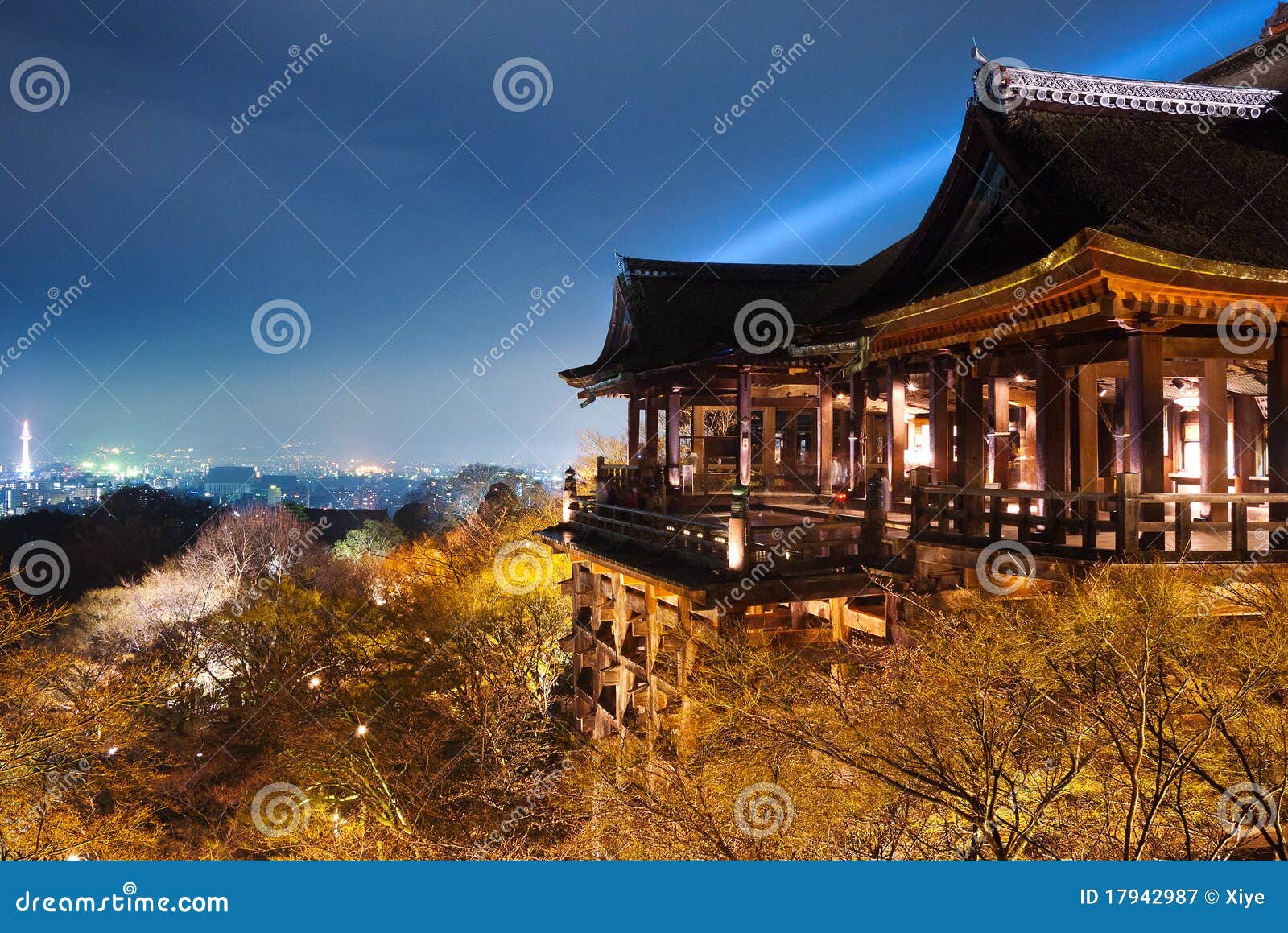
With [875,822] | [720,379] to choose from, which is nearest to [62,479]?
[720,379]

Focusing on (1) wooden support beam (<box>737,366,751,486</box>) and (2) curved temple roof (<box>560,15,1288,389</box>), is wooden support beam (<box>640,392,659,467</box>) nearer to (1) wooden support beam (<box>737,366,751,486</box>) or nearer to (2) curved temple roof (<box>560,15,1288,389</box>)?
(1) wooden support beam (<box>737,366,751,486</box>)

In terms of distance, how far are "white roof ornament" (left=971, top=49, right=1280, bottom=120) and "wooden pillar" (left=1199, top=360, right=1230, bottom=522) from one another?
3.40m

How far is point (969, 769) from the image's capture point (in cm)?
739

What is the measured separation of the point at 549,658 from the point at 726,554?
49.8 feet

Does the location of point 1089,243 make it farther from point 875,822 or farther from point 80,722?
point 80,722

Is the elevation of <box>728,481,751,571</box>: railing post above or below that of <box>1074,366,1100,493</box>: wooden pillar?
below

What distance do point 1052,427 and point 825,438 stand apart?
257 inches

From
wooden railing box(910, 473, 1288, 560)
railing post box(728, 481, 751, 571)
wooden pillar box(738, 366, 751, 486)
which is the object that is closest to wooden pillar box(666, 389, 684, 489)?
wooden pillar box(738, 366, 751, 486)
